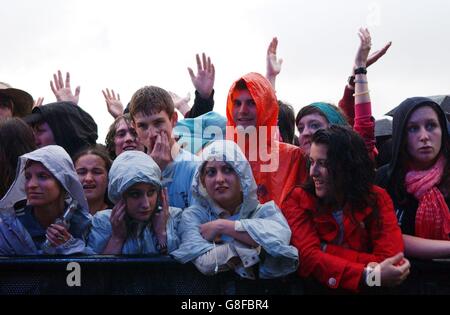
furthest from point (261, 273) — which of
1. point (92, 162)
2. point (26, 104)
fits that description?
point (26, 104)

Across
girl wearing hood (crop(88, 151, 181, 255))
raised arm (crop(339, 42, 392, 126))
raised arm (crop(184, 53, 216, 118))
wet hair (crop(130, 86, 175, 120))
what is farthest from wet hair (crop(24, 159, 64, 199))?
raised arm (crop(339, 42, 392, 126))

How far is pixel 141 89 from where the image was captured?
4.43 meters

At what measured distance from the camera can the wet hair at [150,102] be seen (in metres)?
4.27

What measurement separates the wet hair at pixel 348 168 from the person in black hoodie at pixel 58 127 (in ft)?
6.71

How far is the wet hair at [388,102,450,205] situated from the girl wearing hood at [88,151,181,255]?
1273 mm

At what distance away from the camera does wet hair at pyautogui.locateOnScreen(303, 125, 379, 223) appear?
3.37 m

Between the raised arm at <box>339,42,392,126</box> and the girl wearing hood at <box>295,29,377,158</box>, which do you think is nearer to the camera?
the girl wearing hood at <box>295,29,377,158</box>

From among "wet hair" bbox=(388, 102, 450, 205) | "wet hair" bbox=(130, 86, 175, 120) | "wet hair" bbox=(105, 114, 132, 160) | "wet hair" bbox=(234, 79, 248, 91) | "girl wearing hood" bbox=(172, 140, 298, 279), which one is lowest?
"girl wearing hood" bbox=(172, 140, 298, 279)

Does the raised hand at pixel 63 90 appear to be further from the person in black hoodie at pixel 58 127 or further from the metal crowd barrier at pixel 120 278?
the metal crowd barrier at pixel 120 278

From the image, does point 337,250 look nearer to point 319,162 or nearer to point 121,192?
point 319,162

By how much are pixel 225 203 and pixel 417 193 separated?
3.57 ft

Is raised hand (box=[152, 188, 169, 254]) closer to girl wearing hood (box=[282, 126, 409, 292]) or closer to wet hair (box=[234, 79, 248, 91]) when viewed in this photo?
girl wearing hood (box=[282, 126, 409, 292])

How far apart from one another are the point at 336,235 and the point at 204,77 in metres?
2.13
